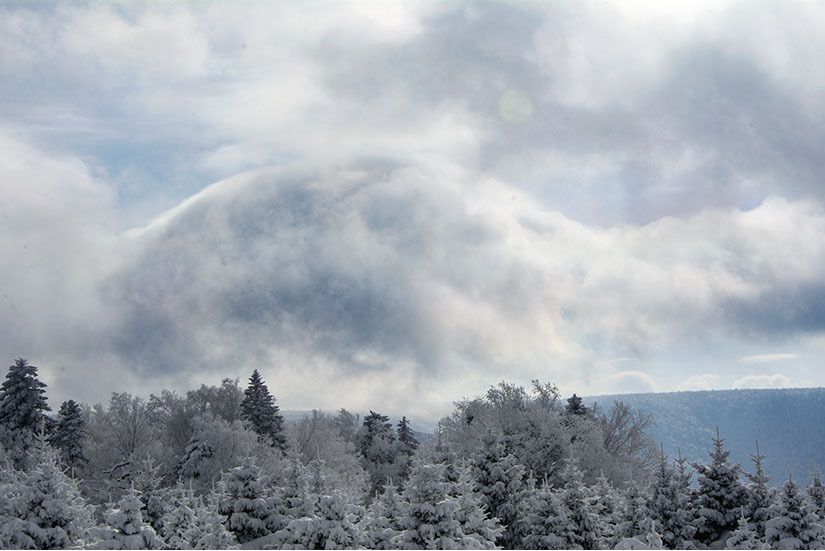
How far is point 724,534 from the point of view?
3612cm

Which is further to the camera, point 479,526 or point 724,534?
point 724,534

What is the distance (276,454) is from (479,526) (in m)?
47.1

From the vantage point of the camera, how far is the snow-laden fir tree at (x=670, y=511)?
35375 mm

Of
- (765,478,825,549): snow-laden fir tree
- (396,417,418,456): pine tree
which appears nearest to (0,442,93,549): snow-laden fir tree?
(765,478,825,549): snow-laden fir tree

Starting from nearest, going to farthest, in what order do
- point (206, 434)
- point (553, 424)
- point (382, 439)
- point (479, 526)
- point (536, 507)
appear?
1. point (479, 526)
2. point (536, 507)
3. point (553, 424)
4. point (206, 434)
5. point (382, 439)

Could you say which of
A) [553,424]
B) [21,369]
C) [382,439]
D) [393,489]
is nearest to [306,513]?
[393,489]

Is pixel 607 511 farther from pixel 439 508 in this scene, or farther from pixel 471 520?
pixel 439 508

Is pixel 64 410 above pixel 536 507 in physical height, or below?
above

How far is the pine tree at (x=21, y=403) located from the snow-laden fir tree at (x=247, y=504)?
37227 millimetres

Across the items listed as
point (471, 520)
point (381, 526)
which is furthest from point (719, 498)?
point (381, 526)

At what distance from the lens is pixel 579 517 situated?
35.5 meters

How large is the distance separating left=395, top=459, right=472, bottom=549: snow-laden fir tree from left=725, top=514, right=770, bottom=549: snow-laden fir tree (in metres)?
11.8

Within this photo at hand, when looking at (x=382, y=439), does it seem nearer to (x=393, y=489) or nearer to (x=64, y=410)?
(x=64, y=410)

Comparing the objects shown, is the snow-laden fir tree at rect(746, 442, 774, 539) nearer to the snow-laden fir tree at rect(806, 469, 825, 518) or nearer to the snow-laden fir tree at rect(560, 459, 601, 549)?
the snow-laden fir tree at rect(806, 469, 825, 518)
